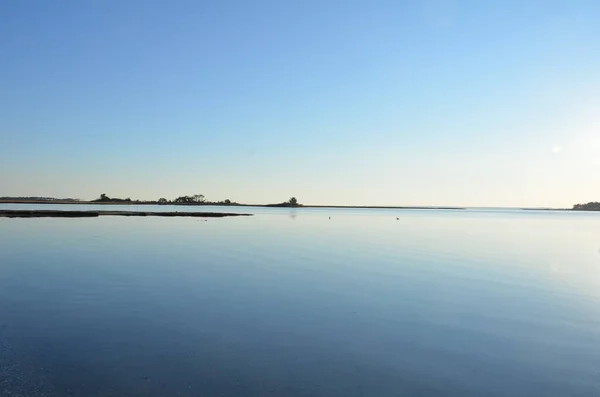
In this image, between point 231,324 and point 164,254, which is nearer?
point 231,324

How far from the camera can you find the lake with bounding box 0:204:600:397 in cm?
1062

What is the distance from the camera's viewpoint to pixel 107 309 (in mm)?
17516

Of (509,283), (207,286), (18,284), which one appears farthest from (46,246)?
(509,283)

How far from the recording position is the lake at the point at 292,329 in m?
10.6

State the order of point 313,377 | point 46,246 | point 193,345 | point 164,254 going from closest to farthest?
point 313,377 < point 193,345 < point 164,254 < point 46,246

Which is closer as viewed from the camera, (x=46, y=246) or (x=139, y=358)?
(x=139, y=358)

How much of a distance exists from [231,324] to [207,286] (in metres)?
7.67

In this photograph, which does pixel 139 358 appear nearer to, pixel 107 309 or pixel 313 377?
pixel 313 377

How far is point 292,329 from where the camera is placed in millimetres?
15336

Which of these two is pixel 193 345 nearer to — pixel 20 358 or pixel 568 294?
pixel 20 358

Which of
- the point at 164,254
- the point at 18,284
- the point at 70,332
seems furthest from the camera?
the point at 164,254

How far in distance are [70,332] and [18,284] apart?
36.3ft

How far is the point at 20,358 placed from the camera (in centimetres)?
1146

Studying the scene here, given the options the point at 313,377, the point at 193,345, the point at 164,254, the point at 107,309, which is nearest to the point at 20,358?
the point at 193,345
